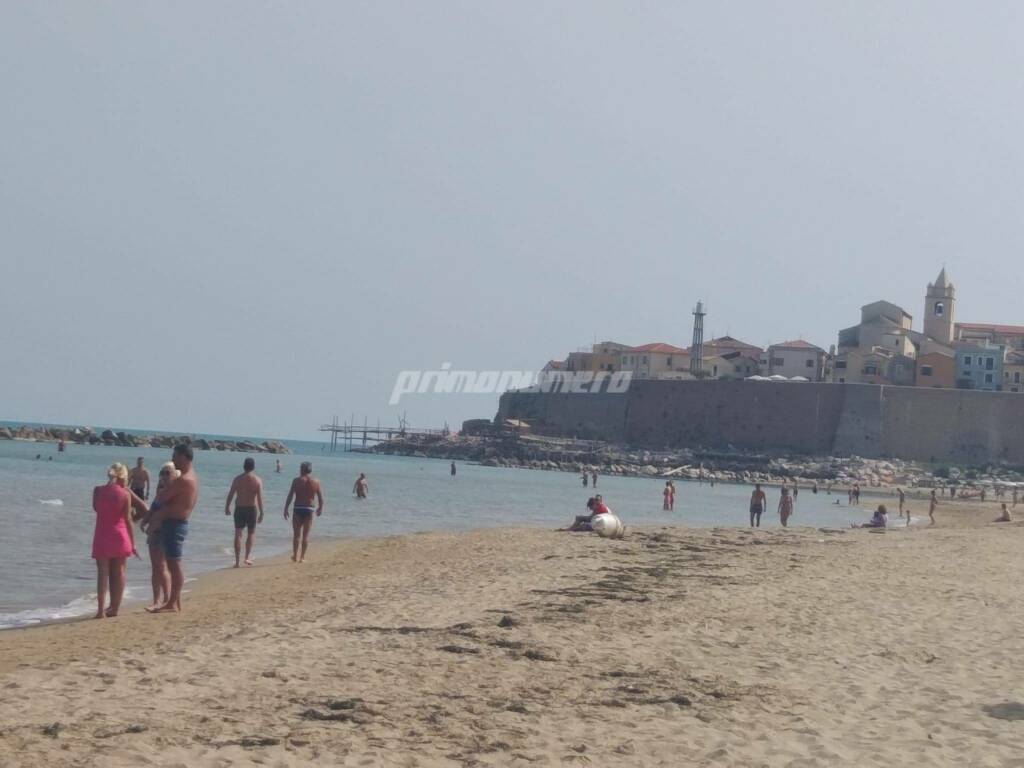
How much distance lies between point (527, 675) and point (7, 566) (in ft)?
30.3

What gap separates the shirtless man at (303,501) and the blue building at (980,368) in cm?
6613

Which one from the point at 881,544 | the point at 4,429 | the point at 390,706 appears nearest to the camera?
the point at 390,706

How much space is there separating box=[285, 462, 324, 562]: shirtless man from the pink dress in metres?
4.05

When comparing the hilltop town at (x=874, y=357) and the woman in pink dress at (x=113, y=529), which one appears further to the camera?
the hilltop town at (x=874, y=357)

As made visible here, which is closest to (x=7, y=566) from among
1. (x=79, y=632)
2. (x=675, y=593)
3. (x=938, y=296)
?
(x=79, y=632)

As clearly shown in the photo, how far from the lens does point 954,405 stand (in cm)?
6794

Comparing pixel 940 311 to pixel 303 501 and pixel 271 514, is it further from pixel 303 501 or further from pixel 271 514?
pixel 303 501

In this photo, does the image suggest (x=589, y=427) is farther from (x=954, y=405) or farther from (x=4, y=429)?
(x=4, y=429)

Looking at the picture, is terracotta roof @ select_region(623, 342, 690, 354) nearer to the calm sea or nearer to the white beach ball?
the calm sea

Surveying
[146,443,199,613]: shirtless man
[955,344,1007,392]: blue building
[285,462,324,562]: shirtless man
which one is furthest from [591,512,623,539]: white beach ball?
[955,344,1007,392]: blue building

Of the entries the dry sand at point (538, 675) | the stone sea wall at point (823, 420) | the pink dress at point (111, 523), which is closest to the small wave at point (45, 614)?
the dry sand at point (538, 675)

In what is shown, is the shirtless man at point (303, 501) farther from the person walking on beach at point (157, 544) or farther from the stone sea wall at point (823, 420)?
the stone sea wall at point (823, 420)

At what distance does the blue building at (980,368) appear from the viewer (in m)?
74.2

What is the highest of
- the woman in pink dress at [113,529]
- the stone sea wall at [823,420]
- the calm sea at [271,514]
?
the stone sea wall at [823,420]
